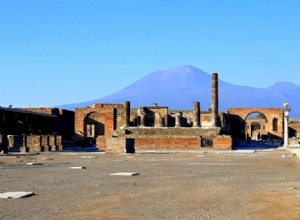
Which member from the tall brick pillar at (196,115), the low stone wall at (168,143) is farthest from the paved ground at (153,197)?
the tall brick pillar at (196,115)

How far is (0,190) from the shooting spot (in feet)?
44.2

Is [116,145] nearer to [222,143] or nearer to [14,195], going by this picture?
[222,143]

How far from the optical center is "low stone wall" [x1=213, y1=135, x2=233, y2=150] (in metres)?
45.5

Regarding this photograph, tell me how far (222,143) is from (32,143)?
1421cm

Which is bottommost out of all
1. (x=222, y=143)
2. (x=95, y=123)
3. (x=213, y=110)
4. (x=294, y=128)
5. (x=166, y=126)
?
(x=222, y=143)

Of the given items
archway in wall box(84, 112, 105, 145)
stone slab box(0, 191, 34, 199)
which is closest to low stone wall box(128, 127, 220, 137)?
archway in wall box(84, 112, 105, 145)

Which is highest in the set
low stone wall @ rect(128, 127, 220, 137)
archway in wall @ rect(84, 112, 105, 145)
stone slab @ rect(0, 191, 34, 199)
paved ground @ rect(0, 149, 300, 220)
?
archway in wall @ rect(84, 112, 105, 145)

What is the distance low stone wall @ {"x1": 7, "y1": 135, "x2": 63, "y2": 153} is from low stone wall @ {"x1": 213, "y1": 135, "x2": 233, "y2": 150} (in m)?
12.1

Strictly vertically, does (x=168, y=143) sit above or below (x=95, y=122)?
below

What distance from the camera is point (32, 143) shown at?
44938 mm

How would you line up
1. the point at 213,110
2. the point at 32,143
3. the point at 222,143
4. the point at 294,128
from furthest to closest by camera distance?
the point at 294,128
the point at 213,110
the point at 222,143
the point at 32,143

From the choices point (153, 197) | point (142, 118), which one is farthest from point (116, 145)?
point (153, 197)

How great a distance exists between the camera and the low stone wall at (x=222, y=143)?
45.5m

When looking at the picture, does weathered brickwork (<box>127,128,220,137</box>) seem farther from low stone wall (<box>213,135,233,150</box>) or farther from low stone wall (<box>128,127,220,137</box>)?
low stone wall (<box>213,135,233,150</box>)
